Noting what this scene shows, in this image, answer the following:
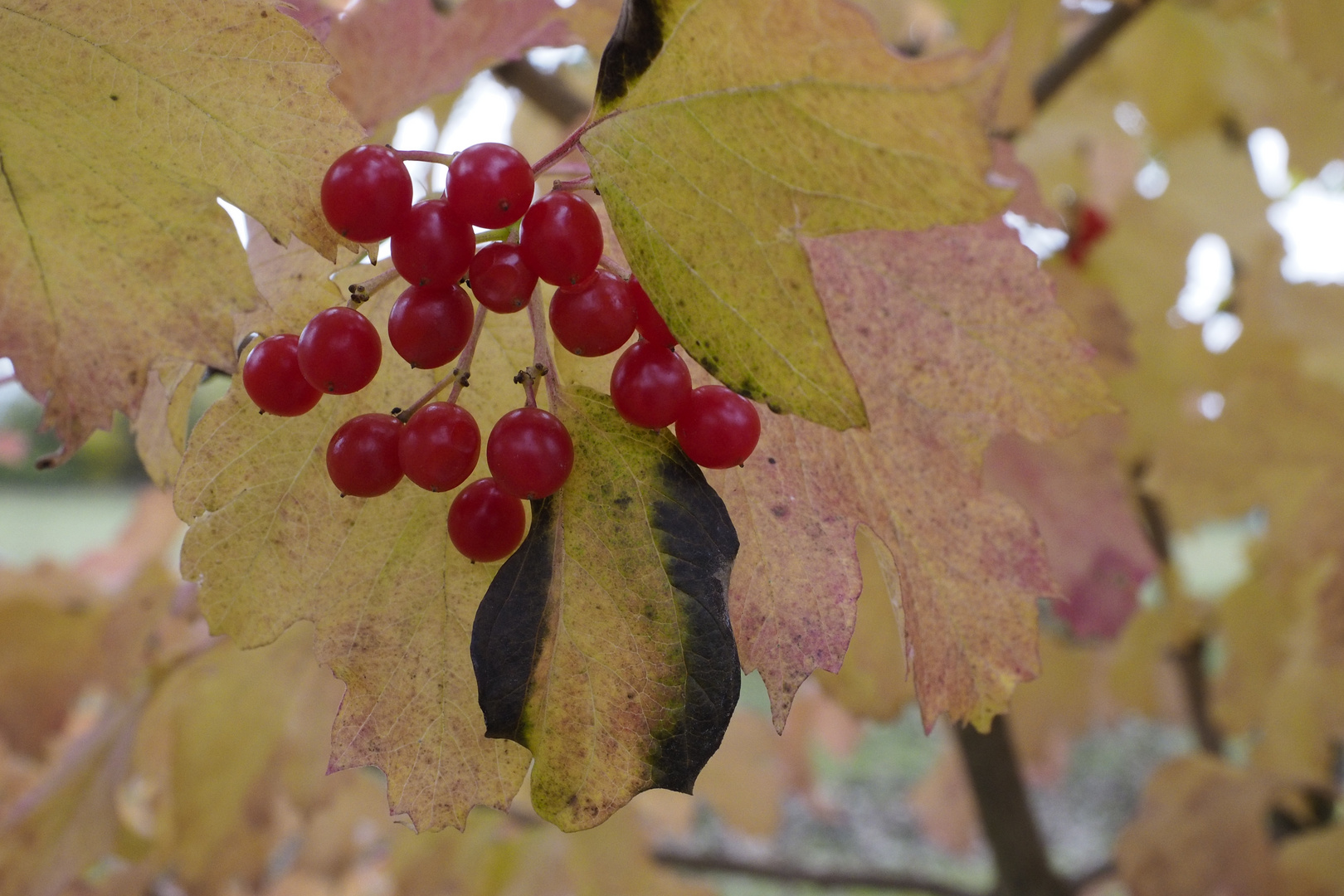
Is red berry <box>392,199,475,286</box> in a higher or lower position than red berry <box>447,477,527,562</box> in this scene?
higher

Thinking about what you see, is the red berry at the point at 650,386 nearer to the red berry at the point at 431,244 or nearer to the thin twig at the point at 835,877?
the red berry at the point at 431,244

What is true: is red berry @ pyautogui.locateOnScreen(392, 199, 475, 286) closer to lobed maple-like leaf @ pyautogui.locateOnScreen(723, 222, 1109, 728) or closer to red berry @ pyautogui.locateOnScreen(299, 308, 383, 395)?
red berry @ pyautogui.locateOnScreen(299, 308, 383, 395)

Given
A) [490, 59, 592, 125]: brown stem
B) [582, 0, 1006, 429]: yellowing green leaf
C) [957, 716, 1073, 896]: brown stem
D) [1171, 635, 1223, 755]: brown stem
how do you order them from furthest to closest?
[1171, 635, 1223, 755]: brown stem, [957, 716, 1073, 896]: brown stem, [490, 59, 592, 125]: brown stem, [582, 0, 1006, 429]: yellowing green leaf

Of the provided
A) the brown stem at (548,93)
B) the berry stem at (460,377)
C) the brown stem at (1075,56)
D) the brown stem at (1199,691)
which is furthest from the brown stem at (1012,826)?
the berry stem at (460,377)

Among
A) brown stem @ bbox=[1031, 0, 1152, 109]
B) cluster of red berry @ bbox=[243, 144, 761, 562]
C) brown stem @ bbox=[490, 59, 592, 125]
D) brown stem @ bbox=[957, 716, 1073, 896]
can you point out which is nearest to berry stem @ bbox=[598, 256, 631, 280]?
cluster of red berry @ bbox=[243, 144, 761, 562]

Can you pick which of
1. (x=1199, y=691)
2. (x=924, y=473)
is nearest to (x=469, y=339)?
(x=924, y=473)

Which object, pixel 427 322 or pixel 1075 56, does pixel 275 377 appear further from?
pixel 1075 56

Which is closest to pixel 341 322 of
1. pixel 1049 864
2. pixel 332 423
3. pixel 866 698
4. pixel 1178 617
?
pixel 332 423
